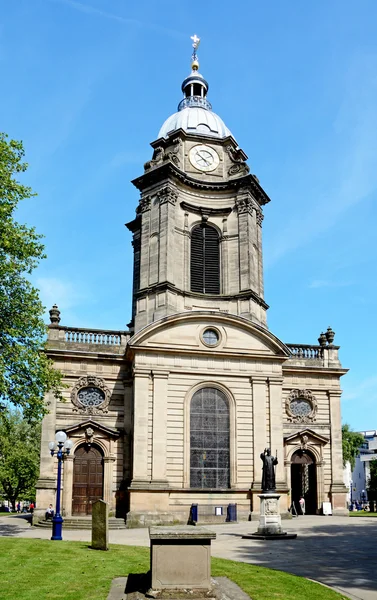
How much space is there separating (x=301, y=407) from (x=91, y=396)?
1243 centimetres

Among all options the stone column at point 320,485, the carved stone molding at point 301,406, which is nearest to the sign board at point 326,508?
the stone column at point 320,485

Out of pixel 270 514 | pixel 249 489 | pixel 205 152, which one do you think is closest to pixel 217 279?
pixel 205 152

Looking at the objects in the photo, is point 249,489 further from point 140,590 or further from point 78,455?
point 140,590

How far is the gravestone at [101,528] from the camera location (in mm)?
17484

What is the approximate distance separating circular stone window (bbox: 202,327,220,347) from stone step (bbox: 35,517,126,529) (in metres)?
10.2

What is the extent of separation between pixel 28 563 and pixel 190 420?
18.0 metres

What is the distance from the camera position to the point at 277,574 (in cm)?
1329

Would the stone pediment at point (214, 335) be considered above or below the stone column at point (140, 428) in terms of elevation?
above

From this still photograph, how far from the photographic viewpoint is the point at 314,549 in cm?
1844

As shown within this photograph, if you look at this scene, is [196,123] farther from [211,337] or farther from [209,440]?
[209,440]

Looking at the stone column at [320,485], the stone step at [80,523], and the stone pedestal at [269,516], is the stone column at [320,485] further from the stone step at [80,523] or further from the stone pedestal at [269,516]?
the stone pedestal at [269,516]

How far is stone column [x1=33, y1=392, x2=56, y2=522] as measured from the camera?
30.9 m

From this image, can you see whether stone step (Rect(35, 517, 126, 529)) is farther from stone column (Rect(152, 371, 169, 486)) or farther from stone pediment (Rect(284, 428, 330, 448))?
stone pediment (Rect(284, 428, 330, 448))

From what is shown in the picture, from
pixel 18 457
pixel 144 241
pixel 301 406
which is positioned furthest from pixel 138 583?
pixel 18 457
